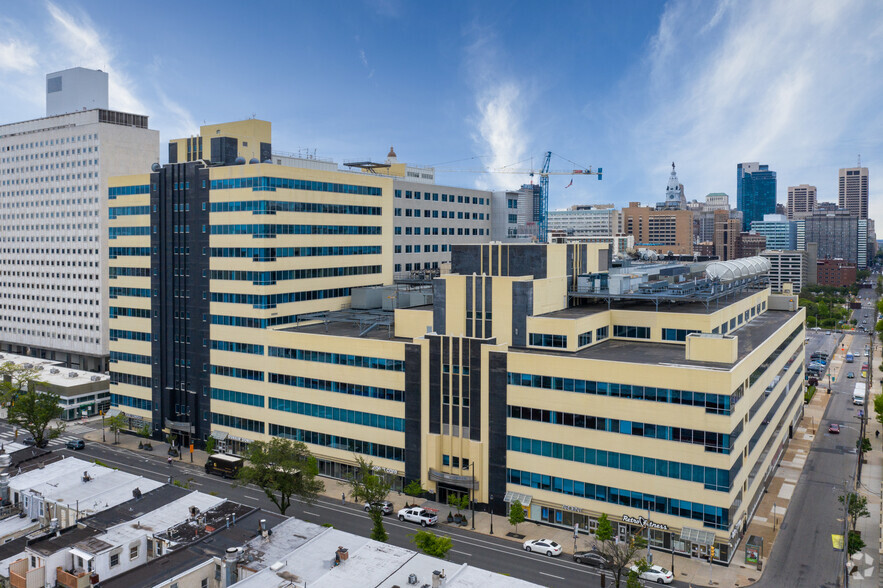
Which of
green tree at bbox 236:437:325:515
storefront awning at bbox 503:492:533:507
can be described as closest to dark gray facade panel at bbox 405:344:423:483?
storefront awning at bbox 503:492:533:507

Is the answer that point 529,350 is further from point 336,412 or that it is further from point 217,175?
point 217,175

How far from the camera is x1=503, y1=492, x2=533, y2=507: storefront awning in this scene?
2945 inches

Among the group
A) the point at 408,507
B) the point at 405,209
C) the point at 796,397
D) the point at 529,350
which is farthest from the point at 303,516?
the point at 796,397

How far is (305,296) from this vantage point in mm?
102125

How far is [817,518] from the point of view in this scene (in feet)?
257

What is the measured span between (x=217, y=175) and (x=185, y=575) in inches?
2504

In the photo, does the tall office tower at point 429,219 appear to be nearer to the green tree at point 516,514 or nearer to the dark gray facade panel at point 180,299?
the dark gray facade panel at point 180,299

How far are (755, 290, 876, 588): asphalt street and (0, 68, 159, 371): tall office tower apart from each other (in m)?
143

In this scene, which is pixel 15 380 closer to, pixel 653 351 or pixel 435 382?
pixel 435 382

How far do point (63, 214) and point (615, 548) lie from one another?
15615cm

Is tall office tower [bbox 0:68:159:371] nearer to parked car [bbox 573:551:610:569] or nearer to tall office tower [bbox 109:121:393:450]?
tall office tower [bbox 109:121:393:450]

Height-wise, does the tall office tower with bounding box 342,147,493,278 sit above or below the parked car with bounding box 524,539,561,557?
above

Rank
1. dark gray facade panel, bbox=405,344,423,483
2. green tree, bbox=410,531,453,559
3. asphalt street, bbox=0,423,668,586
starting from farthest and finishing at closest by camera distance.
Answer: dark gray facade panel, bbox=405,344,423,483, asphalt street, bbox=0,423,668,586, green tree, bbox=410,531,453,559

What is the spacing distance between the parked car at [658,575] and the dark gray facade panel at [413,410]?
2902 centimetres
